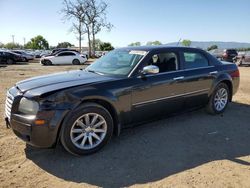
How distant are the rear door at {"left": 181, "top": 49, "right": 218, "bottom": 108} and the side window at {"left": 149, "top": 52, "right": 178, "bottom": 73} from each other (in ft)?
0.73

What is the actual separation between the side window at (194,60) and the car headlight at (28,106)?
10.2 ft

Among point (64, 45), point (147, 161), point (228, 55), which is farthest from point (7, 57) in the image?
point (64, 45)

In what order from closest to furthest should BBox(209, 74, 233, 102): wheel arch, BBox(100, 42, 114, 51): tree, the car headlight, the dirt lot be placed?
the dirt lot < the car headlight < BBox(209, 74, 233, 102): wheel arch < BBox(100, 42, 114, 51): tree

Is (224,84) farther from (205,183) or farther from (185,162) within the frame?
(205,183)

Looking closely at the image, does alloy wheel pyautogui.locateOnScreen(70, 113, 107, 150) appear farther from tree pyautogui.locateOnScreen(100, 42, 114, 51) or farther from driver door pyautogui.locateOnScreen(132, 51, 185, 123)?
tree pyautogui.locateOnScreen(100, 42, 114, 51)

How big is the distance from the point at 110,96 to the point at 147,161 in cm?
112

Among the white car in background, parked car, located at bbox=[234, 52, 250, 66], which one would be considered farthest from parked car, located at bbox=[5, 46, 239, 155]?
the white car in background

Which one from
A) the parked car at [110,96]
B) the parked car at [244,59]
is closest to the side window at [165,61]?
the parked car at [110,96]

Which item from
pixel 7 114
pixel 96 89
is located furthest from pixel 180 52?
pixel 7 114

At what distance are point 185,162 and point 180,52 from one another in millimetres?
2418

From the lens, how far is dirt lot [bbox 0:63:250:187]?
356cm

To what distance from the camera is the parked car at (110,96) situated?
3.91 metres

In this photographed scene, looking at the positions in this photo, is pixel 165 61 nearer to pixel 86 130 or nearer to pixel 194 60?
pixel 194 60

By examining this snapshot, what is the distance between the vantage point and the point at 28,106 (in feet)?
13.0
